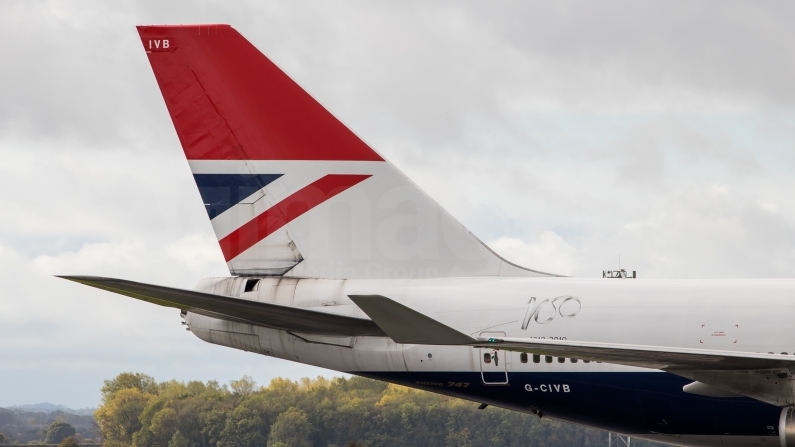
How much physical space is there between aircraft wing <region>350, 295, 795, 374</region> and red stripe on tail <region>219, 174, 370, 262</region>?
5406 mm

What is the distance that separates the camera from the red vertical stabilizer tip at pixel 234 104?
15500mm

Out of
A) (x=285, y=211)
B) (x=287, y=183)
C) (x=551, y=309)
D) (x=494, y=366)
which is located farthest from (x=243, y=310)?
(x=551, y=309)

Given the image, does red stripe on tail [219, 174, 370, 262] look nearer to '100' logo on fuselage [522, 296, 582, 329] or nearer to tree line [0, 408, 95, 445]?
'100' logo on fuselage [522, 296, 582, 329]

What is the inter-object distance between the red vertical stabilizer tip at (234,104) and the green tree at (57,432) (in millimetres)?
31726

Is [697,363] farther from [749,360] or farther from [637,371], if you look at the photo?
[637,371]

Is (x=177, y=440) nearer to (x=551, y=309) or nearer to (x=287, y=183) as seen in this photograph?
(x=287, y=183)

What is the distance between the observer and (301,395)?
31109 mm

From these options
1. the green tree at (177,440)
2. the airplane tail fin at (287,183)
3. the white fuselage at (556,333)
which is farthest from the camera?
the green tree at (177,440)

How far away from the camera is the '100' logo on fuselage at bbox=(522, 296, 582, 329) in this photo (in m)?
13.4

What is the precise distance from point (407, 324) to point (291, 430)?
794 inches

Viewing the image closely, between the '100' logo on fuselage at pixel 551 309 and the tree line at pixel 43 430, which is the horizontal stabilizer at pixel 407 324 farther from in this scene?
the tree line at pixel 43 430

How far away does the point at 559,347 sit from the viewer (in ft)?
33.1

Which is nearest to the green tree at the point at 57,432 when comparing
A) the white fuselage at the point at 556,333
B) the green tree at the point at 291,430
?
the green tree at the point at 291,430

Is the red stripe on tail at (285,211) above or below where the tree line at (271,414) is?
above
